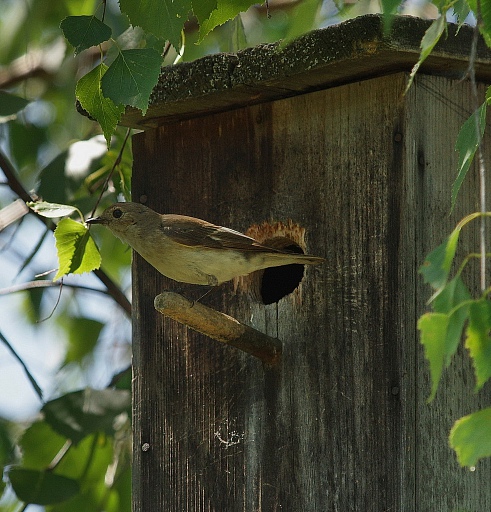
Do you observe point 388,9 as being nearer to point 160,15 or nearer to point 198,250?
point 160,15

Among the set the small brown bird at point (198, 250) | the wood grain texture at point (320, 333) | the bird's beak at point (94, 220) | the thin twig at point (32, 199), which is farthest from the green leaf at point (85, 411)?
the small brown bird at point (198, 250)

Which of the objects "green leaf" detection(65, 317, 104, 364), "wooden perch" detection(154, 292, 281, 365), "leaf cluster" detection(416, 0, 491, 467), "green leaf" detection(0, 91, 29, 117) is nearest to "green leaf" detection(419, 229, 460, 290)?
"leaf cluster" detection(416, 0, 491, 467)

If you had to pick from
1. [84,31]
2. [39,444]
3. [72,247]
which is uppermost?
[84,31]

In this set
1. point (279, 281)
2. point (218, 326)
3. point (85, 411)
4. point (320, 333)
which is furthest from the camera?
point (85, 411)

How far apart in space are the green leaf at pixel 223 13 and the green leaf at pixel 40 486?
223 cm

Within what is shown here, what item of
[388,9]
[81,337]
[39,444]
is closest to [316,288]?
[388,9]

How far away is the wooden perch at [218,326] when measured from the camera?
2.84m

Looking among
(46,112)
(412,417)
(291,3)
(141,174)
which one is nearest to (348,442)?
(412,417)

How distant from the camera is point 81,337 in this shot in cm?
523

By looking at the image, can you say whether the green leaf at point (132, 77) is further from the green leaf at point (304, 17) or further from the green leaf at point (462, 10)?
the green leaf at point (462, 10)

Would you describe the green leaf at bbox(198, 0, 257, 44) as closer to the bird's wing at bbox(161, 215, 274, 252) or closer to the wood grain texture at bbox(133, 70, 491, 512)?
the wood grain texture at bbox(133, 70, 491, 512)

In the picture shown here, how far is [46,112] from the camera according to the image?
5.90 m

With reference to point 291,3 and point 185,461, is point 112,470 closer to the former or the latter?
point 185,461

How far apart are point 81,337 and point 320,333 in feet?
7.67
